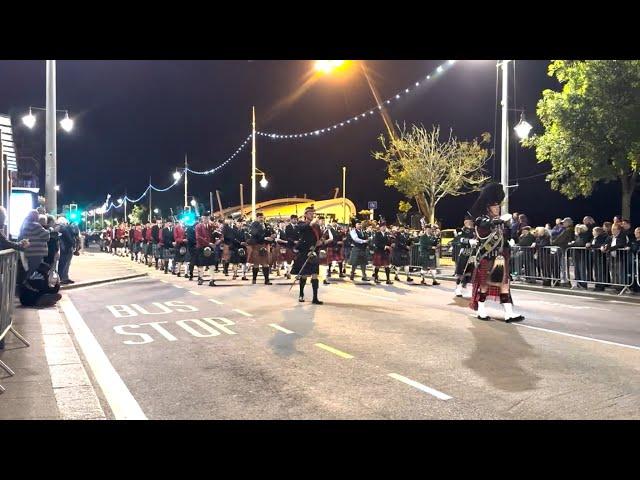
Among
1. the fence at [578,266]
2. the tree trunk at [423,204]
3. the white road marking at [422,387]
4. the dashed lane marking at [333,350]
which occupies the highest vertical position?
the tree trunk at [423,204]

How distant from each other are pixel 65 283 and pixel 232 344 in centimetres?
1001

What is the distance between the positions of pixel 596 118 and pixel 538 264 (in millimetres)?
6307

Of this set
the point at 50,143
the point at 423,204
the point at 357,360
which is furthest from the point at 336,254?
the point at 423,204

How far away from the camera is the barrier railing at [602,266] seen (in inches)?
562

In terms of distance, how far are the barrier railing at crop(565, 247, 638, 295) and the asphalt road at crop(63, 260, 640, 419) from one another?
2095 mm

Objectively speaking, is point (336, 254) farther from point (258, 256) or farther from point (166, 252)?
point (166, 252)

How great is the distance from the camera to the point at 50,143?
16.5 m

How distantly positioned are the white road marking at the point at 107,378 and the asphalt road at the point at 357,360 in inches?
0.6

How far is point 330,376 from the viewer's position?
6.22 meters

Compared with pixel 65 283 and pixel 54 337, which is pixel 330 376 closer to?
pixel 54 337

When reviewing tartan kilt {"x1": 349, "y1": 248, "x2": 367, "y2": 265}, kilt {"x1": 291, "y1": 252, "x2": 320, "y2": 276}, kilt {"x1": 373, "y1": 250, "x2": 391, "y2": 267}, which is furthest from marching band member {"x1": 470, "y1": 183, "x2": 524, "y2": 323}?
tartan kilt {"x1": 349, "y1": 248, "x2": 367, "y2": 265}

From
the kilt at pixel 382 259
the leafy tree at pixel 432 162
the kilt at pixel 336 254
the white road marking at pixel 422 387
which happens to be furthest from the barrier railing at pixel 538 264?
the leafy tree at pixel 432 162

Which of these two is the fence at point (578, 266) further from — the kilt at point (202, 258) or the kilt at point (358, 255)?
the kilt at point (202, 258)
